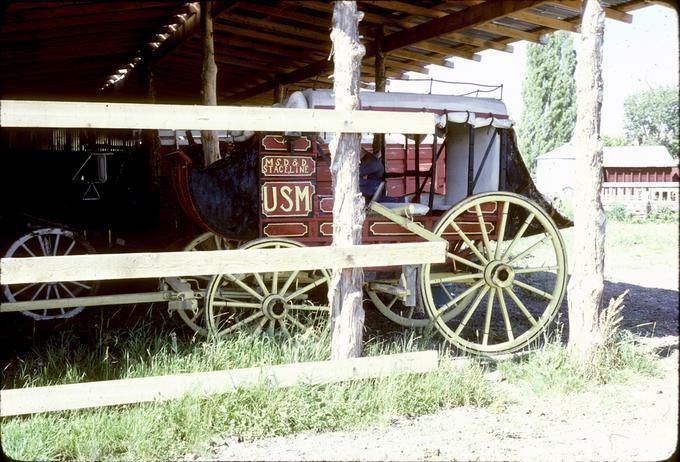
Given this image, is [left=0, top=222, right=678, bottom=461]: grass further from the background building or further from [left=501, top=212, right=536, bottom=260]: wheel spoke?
the background building

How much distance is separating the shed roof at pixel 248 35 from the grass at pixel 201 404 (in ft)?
12.1

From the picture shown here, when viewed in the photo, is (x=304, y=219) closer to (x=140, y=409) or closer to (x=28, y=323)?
(x=140, y=409)

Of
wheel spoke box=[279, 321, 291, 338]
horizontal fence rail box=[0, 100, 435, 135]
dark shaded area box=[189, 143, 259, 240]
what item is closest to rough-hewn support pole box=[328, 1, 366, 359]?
horizontal fence rail box=[0, 100, 435, 135]

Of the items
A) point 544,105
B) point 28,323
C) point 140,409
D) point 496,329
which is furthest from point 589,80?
point 544,105

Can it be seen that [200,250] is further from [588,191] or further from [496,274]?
[588,191]

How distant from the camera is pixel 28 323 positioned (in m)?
7.05

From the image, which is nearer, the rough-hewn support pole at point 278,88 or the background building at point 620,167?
the rough-hewn support pole at point 278,88

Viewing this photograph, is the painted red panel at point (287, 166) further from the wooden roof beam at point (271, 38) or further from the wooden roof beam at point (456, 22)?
the wooden roof beam at point (271, 38)

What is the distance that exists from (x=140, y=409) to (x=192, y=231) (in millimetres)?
3746

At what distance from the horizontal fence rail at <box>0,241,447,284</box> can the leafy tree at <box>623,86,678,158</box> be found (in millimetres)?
82071

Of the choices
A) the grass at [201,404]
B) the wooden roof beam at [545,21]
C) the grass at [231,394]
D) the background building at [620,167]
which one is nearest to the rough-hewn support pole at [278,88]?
the wooden roof beam at [545,21]

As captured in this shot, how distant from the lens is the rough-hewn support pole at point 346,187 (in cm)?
468

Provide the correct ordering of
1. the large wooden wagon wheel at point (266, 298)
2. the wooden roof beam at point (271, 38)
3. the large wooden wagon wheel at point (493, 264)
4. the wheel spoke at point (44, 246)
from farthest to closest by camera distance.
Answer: the wooden roof beam at point (271, 38) → the wheel spoke at point (44, 246) → the large wooden wagon wheel at point (493, 264) → the large wooden wagon wheel at point (266, 298)

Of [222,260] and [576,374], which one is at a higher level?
[222,260]
